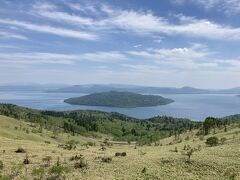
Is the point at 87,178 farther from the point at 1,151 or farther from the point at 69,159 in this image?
the point at 1,151

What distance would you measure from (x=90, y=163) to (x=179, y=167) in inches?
307

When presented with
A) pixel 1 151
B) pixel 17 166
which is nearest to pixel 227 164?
pixel 17 166

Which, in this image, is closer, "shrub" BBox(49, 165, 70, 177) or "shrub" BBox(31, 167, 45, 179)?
"shrub" BBox(31, 167, 45, 179)

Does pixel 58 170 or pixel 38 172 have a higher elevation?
pixel 58 170

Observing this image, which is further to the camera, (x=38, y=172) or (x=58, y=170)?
(x=38, y=172)

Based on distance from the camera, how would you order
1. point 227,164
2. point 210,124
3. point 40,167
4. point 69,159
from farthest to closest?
point 210,124 < point 69,159 < point 40,167 < point 227,164

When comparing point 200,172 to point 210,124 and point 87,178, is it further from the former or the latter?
point 210,124

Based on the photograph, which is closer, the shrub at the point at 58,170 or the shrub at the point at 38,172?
the shrub at the point at 38,172

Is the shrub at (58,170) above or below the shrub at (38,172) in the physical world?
above

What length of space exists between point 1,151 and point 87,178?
1611cm

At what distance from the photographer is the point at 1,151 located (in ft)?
117

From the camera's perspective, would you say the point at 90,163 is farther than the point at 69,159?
No

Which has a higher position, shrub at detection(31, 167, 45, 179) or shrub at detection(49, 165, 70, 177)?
shrub at detection(49, 165, 70, 177)

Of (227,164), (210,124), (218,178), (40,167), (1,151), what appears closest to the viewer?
(218,178)
